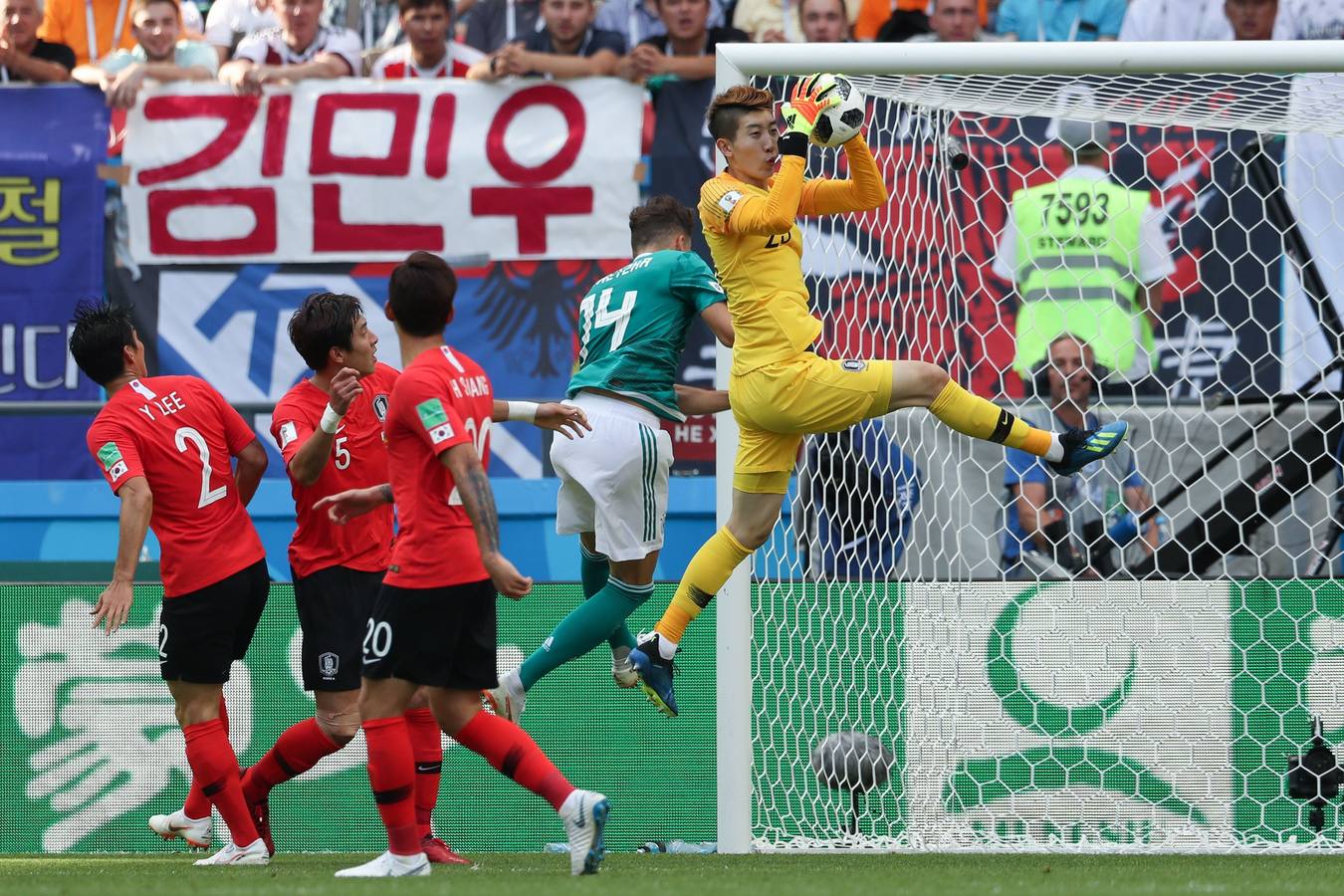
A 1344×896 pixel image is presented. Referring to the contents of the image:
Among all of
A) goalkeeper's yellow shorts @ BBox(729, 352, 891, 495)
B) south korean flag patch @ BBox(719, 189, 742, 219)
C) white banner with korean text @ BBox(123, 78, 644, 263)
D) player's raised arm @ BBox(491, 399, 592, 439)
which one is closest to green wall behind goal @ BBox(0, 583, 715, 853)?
goalkeeper's yellow shorts @ BBox(729, 352, 891, 495)

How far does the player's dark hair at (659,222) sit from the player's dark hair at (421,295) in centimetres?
162

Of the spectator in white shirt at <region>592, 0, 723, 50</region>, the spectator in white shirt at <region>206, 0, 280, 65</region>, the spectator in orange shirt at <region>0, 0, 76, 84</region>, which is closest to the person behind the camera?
the spectator in orange shirt at <region>0, 0, 76, 84</region>

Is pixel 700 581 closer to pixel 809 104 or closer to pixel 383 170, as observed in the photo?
pixel 809 104

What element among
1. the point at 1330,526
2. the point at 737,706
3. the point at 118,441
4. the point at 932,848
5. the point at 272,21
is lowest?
the point at 932,848

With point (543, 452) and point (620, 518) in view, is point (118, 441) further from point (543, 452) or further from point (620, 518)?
point (543, 452)

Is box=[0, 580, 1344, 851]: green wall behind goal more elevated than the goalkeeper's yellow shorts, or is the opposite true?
the goalkeeper's yellow shorts

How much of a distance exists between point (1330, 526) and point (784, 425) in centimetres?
276

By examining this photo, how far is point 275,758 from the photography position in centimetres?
641

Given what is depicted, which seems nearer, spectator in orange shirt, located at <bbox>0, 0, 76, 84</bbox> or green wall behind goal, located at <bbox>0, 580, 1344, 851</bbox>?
green wall behind goal, located at <bbox>0, 580, 1344, 851</bbox>

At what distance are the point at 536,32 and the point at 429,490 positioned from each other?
19.0 feet

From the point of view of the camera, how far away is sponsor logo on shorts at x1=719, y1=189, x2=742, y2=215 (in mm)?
5836

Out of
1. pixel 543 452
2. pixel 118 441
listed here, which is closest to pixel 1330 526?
pixel 543 452

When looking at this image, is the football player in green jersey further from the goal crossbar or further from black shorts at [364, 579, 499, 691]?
black shorts at [364, 579, 499, 691]

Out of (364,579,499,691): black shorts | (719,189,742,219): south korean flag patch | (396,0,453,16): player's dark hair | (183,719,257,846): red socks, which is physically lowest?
(183,719,257,846): red socks
